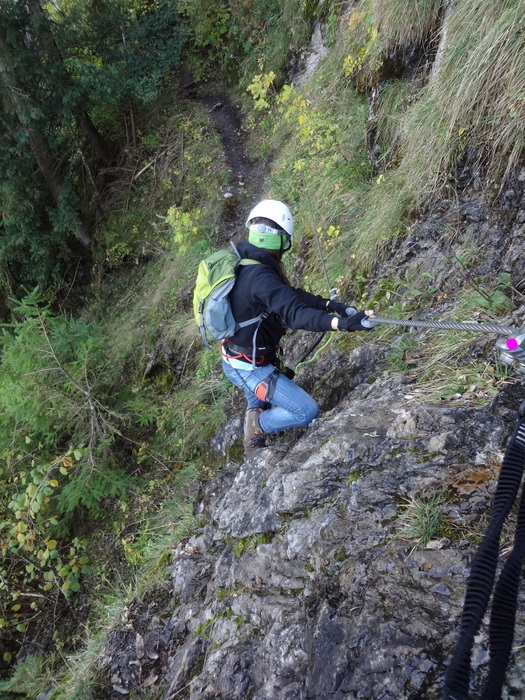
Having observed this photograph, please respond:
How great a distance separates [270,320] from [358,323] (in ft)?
3.82

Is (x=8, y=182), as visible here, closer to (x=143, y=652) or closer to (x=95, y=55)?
(x=95, y=55)

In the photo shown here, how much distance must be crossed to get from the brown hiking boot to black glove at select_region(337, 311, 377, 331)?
1785 mm

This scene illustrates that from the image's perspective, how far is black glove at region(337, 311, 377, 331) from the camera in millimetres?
2977

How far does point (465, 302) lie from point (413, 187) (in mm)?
1610

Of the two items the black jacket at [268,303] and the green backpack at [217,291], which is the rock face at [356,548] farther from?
the green backpack at [217,291]

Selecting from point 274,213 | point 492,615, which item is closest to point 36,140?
point 274,213

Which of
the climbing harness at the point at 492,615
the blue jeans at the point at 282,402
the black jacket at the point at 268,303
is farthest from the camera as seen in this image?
the blue jeans at the point at 282,402

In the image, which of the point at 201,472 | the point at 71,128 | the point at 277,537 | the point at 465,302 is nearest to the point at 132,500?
the point at 201,472

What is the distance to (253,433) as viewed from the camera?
15.1ft

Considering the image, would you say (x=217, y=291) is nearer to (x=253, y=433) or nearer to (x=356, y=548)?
(x=253, y=433)

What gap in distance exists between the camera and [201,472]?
6293mm

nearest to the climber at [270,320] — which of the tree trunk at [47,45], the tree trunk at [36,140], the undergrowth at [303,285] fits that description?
the undergrowth at [303,285]

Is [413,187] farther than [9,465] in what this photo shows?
No

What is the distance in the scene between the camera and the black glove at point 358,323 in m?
2.98
